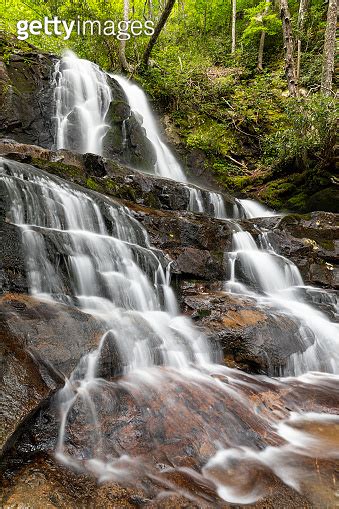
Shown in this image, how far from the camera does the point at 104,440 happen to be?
9.48 feet

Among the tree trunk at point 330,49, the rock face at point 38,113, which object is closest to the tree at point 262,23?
the tree trunk at point 330,49

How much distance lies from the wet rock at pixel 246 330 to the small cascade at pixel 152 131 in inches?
325

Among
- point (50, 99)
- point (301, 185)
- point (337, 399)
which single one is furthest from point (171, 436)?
point (50, 99)

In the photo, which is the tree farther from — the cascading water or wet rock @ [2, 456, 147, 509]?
wet rock @ [2, 456, 147, 509]

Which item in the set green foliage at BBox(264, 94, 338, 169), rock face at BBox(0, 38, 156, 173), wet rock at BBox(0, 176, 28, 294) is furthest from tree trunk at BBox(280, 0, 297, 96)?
wet rock at BBox(0, 176, 28, 294)

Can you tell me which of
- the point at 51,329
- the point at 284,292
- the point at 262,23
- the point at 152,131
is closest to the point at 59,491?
the point at 51,329

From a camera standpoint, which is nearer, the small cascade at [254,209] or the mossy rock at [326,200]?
the mossy rock at [326,200]

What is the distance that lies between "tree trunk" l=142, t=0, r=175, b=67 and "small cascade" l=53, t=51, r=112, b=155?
2.89 meters

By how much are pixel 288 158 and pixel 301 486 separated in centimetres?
1103

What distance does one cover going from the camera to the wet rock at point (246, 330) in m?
4.75

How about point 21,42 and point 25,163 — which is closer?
point 25,163

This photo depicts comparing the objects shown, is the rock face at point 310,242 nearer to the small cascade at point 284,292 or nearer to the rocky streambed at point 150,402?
the small cascade at point 284,292

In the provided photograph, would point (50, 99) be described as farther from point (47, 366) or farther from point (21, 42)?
point (47, 366)

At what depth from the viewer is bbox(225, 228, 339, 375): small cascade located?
506cm
